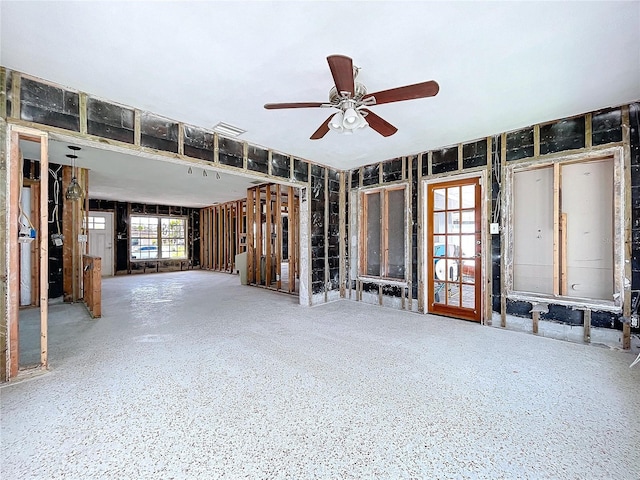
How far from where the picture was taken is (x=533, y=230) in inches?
151

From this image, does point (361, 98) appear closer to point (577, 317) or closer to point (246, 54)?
point (246, 54)

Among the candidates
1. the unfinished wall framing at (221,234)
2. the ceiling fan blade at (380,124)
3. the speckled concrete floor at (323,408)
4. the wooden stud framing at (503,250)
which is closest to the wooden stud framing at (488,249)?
the wooden stud framing at (503,250)

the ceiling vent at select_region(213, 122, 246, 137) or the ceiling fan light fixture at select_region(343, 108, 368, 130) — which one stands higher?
the ceiling vent at select_region(213, 122, 246, 137)

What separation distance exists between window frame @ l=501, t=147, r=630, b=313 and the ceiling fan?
2.32 meters

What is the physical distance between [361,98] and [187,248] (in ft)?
37.3

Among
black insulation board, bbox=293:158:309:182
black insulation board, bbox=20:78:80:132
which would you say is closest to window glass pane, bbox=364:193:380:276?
black insulation board, bbox=293:158:309:182

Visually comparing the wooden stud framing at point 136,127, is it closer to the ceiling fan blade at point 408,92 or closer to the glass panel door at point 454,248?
the ceiling fan blade at point 408,92

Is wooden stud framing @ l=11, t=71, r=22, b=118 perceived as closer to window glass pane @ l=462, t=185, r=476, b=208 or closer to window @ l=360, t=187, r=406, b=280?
window @ l=360, t=187, r=406, b=280

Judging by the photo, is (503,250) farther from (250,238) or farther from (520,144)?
(250,238)

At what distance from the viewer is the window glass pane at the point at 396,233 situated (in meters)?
5.21

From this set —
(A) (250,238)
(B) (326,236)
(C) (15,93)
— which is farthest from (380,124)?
(A) (250,238)

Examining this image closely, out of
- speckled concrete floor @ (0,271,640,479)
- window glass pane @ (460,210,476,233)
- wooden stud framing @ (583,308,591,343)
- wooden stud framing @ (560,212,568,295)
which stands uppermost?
window glass pane @ (460,210,476,233)

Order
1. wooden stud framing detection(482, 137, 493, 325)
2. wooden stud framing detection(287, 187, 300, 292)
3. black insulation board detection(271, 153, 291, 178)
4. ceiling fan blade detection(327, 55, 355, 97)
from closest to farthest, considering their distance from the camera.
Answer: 1. ceiling fan blade detection(327, 55, 355, 97)
2. wooden stud framing detection(482, 137, 493, 325)
3. black insulation board detection(271, 153, 291, 178)
4. wooden stud framing detection(287, 187, 300, 292)

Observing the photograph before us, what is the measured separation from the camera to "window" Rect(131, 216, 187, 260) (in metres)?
10.6
